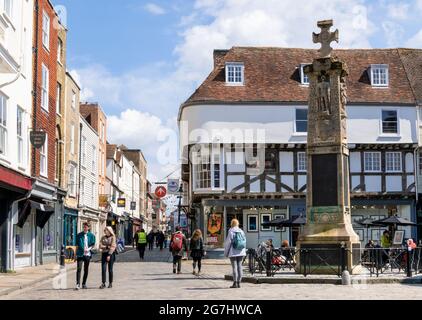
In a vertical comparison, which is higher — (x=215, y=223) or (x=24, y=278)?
(x=215, y=223)

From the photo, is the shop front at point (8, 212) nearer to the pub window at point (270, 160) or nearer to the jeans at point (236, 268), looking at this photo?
the jeans at point (236, 268)

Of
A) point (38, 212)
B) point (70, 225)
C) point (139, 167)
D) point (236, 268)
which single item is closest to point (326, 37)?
point (236, 268)

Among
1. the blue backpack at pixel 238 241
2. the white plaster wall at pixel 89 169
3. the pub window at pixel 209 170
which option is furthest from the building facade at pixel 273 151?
the blue backpack at pixel 238 241

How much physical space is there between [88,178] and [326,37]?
101 feet

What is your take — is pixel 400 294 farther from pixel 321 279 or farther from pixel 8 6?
pixel 8 6

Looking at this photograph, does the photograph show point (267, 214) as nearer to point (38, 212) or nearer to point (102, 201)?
point (38, 212)

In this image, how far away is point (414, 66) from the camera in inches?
1793

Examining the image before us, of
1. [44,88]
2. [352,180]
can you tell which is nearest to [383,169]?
[352,180]

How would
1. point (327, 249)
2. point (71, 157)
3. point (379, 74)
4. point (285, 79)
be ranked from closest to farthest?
point (327, 249) < point (71, 157) < point (285, 79) < point (379, 74)

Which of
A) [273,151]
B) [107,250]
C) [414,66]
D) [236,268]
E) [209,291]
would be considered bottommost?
[209,291]

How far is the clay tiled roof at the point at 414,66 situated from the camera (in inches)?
1729

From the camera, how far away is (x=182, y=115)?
143 feet

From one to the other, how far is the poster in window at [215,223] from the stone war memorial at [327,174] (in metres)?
20.6

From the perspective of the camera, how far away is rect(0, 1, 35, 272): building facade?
852 inches
